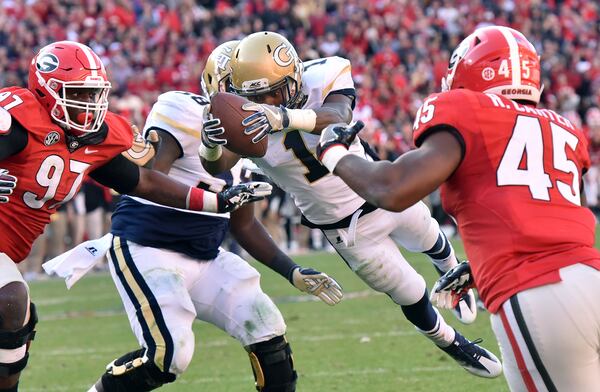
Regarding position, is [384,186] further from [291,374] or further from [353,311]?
[353,311]

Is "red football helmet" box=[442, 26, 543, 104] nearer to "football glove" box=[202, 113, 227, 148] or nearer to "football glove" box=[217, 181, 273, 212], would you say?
"football glove" box=[202, 113, 227, 148]

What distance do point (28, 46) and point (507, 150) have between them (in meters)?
Result: 15.5

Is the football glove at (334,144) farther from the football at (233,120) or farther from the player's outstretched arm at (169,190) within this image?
the player's outstretched arm at (169,190)

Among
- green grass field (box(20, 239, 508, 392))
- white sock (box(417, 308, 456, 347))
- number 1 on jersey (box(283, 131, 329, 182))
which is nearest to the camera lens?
number 1 on jersey (box(283, 131, 329, 182))

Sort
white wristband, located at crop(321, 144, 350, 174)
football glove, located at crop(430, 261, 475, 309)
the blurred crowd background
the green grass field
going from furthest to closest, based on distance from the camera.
Result: the blurred crowd background < the green grass field < football glove, located at crop(430, 261, 475, 309) < white wristband, located at crop(321, 144, 350, 174)

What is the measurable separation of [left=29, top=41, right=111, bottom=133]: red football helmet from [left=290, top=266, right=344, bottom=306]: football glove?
130cm

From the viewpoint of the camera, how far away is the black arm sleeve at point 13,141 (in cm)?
443

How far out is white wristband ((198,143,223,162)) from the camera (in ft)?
A: 15.7

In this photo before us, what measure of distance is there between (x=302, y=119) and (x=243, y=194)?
523 millimetres

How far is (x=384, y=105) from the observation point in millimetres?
18000

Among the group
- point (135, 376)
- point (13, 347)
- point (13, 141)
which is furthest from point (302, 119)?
point (13, 347)

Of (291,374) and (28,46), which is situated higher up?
(291,374)

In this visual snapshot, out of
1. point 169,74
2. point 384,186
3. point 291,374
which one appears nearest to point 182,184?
point 291,374

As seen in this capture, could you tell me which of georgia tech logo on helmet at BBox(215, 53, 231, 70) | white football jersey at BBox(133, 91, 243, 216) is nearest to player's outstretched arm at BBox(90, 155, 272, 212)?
white football jersey at BBox(133, 91, 243, 216)
